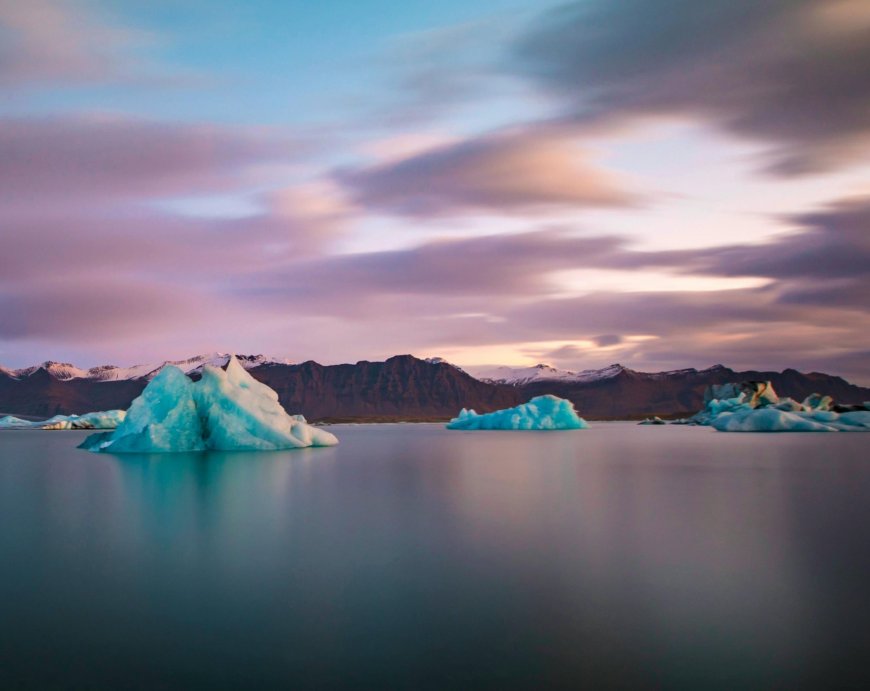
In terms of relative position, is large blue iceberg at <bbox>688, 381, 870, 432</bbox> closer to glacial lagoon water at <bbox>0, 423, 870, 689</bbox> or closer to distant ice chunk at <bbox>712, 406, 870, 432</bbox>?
distant ice chunk at <bbox>712, 406, 870, 432</bbox>

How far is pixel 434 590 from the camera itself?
6.74 meters

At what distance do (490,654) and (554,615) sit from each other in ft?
3.79

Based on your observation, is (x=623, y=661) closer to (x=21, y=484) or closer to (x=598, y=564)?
(x=598, y=564)

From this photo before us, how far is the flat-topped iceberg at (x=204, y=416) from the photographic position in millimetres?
26656

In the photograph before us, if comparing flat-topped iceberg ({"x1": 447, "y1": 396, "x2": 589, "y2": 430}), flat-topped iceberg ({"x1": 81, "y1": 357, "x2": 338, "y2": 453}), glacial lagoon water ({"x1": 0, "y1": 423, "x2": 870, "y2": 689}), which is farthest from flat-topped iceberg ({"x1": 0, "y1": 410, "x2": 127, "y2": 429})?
glacial lagoon water ({"x1": 0, "y1": 423, "x2": 870, "y2": 689})

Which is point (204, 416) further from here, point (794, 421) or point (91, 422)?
point (91, 422)

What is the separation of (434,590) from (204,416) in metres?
23.0

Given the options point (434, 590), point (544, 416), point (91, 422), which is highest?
point (434, 590)

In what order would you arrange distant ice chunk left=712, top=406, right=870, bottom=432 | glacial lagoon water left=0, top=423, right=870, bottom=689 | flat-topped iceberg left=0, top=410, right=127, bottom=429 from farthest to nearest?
1. flat-topped iceberg left=0, top=410, right=127, bottom=429
2. distant ice chunk left=712, top=406, right=870, bottom=432
3. glacial lagoon water left=0, top=423, right=870, bottom=689

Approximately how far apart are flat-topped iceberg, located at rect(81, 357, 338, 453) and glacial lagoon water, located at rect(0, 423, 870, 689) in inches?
470

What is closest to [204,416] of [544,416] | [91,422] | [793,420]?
[544,416]

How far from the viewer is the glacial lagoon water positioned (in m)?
4.73

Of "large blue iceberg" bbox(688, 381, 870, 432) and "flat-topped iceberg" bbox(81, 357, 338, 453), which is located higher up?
"flat-topped iceberg" bbox(81, 357, 338, 453)

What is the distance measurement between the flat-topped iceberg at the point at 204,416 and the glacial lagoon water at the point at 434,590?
11943 millimetres
